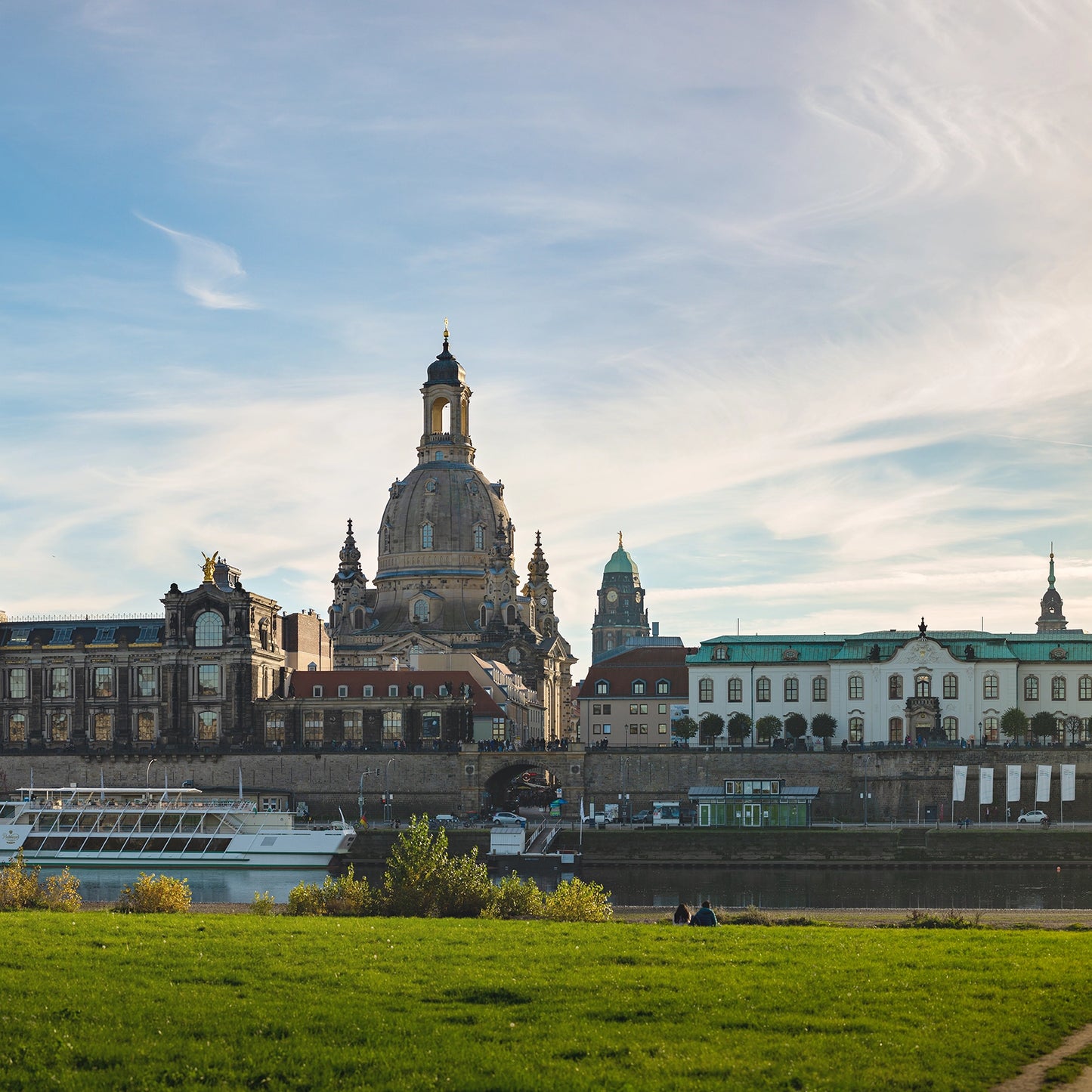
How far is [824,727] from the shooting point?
354 feet

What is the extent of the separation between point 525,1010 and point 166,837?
71.8m

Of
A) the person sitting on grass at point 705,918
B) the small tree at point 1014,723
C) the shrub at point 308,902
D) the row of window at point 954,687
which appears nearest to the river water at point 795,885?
the small tree at point 1014,723

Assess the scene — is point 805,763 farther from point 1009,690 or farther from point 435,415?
point 435,415

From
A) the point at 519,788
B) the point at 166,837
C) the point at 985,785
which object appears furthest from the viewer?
the point at 519,788

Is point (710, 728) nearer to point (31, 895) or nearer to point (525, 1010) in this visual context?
point (31, 895)

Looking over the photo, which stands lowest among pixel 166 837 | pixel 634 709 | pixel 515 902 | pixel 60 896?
pixel 166 837

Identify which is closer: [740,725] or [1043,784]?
[1043,784]

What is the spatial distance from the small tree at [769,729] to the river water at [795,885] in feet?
75.0

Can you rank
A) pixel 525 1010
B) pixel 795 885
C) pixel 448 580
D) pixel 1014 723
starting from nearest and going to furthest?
pixel 525 1010, pixel 795 885, pixel 1014 723, pixel 448 580

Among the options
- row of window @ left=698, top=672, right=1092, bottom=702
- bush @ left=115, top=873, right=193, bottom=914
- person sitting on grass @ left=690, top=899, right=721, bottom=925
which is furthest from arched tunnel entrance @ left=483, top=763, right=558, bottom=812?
person sitting on grass @ left=690, top=899, right=721, bottom=925

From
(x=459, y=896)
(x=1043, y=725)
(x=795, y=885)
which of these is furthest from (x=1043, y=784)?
(x=459, y=896)

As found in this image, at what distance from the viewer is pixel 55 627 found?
12125 centimetres

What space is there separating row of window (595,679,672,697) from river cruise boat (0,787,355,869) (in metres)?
35.9

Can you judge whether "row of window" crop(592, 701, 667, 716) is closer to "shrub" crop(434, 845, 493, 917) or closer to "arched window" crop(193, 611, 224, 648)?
"arched window" crop(193, 611, 224, 648)
